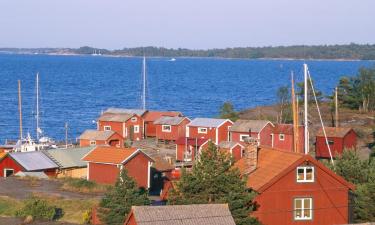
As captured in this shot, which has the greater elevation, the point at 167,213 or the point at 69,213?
the point at 167,213

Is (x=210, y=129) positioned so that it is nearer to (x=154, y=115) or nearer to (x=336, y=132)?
(x=154, y=115)

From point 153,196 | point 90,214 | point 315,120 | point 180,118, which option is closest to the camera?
point 90,214

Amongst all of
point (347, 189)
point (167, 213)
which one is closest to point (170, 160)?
point (347, 189)

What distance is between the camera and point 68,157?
150ft

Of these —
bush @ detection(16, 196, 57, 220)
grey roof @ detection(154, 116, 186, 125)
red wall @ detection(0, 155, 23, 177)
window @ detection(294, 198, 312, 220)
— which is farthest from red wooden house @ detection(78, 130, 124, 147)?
window @ detection(294, 198, 312, 220)

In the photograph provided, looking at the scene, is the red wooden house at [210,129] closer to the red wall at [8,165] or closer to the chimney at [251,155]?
the red wall at [8,165]

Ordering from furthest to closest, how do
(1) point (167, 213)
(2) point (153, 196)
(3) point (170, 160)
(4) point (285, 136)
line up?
(4) point (285, 136), (3) point (170, 160), (2) point (153, 196), (1) point (167, 213)

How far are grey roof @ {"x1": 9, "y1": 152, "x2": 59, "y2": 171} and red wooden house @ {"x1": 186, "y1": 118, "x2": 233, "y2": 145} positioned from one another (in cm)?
1521

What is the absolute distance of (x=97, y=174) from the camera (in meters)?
41.5

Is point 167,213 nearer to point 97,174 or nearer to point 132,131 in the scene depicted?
point 97,174

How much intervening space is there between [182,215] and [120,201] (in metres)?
5.52

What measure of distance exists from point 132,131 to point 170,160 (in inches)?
494

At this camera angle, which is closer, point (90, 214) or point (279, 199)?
point (279, 199)

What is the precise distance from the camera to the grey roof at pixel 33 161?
43562mm
